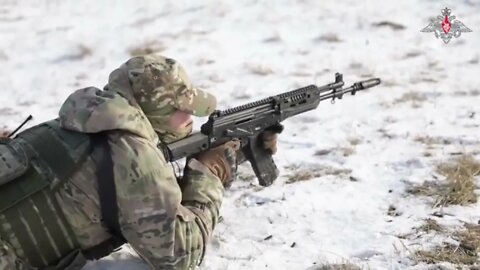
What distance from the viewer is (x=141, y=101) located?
3281mm

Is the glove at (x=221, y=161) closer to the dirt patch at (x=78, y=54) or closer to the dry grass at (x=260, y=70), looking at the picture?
the dry grass at (x=260, y=70)

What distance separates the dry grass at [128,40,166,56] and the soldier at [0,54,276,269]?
5.68 meters

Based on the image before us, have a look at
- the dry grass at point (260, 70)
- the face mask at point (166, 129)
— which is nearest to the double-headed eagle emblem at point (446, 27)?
the dry grass at point (260, 70)

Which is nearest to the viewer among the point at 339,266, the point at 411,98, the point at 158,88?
the point at 158,88

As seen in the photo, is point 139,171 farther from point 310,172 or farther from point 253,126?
point 310,172

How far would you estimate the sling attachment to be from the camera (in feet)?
9.94

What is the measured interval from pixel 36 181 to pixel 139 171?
1.47ft

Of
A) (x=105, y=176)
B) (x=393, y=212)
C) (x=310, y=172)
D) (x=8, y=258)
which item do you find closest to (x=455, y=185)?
(x=393, y=212)

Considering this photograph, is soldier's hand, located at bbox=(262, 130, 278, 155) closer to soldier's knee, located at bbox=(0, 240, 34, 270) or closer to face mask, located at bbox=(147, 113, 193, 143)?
face mask, located at bbox=(147, 113, 193, 143)

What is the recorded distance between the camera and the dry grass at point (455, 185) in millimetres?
4484

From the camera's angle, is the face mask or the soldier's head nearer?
the soldier's head

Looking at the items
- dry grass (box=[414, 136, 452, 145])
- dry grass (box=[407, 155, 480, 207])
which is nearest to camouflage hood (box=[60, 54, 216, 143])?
dry grass (box=[407, 155, 480, 207])

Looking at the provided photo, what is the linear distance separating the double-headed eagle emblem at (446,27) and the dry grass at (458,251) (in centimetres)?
531

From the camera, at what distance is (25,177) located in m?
3.02
